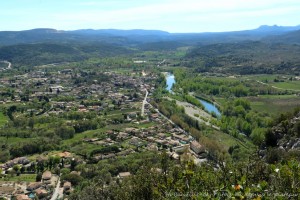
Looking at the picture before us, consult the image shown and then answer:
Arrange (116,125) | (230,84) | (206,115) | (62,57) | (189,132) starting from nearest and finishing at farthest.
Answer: (189,132), (116,125), (206,115), (230,84), (62,57)

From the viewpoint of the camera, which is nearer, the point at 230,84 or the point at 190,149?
the point at 190,149

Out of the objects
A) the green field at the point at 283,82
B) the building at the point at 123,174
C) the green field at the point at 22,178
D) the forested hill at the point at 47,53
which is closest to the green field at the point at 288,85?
the green field at the point at 283,82

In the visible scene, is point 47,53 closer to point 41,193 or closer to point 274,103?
point 274,103

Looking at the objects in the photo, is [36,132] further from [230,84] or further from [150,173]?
[230,84]

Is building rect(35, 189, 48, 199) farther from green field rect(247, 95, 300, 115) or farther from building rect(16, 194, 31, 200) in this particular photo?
green field rect(247, 95, 300, 115)

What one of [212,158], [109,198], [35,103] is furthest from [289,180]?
[35,103]

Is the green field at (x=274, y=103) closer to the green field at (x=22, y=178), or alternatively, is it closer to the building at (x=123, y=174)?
the building at (x=123, y=174)
